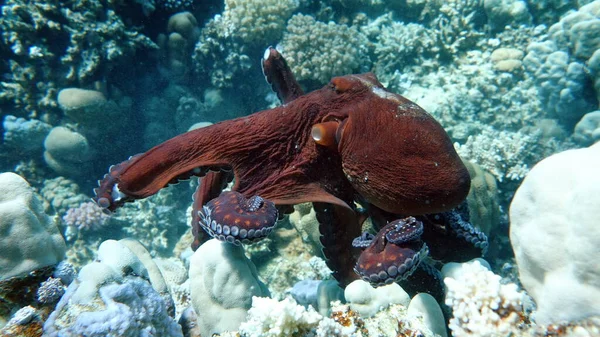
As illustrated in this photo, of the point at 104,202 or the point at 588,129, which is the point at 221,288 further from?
the point at 588,129

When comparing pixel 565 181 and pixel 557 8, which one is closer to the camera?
pixel 565 181

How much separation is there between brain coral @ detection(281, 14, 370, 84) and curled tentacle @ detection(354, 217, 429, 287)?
5.27 meters

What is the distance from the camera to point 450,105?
661 cm

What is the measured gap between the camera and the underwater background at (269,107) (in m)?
2.22

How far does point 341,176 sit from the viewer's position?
9.08 ft

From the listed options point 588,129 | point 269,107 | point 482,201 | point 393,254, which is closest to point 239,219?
point 393,254

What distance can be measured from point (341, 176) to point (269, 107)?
18.2ft

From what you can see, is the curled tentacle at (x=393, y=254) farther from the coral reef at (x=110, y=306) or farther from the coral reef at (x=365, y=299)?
the coral reef at (x=110, y=306)

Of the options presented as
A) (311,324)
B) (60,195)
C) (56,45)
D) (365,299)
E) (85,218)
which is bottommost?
(85,218)

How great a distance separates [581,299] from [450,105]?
207 inches

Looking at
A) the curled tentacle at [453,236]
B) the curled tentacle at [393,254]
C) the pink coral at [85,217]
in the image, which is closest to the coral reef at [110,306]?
the curled tentacle at [393,254]

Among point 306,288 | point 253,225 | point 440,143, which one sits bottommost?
point 306,288

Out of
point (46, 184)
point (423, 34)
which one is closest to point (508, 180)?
point (423, 34)

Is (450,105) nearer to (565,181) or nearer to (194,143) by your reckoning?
(565,181)
